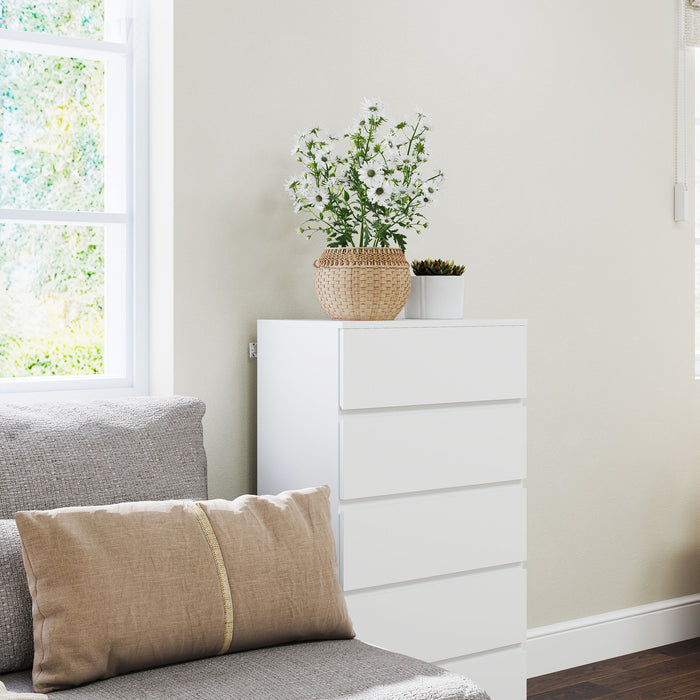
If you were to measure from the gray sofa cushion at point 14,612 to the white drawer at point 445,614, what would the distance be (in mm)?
730

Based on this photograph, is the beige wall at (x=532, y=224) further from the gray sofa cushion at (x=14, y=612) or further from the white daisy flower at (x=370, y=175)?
the gray sofa cushion at (x=14, y=612)

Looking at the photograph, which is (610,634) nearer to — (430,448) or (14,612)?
(430,448)

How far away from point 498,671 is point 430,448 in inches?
24.0

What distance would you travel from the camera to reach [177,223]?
2443mm

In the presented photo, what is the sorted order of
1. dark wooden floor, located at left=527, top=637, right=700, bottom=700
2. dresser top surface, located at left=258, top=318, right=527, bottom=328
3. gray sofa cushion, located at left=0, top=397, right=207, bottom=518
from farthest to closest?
dark wooden floor, located at left=527, top=637, right=700, bottom=700 < dresser top surface, located at left=258, top=318, right=527, bottom=328 < gray sofa cushion, located at left=0, top=397, right=207, bottom=518

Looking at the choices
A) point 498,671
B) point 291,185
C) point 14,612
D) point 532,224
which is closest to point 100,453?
point 14,612

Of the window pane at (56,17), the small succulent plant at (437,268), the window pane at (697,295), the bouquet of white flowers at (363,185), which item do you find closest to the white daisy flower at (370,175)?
the bouquet of white flowers at (363,185)

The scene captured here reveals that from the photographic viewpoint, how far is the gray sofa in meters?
1.64

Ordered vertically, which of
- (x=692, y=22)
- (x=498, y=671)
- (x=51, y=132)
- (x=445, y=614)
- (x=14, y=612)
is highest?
(x=692, y=22)

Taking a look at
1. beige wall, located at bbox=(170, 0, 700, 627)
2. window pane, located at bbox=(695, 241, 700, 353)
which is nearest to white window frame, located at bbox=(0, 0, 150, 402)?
beige wall, located at bbox=(170, 0, 700, 627)

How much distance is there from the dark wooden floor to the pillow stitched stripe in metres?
1.41

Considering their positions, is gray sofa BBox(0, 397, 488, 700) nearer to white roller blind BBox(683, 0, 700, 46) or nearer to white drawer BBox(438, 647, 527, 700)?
white drawer BBox(438, 647, 527, 700)

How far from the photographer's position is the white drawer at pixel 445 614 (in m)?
2.25

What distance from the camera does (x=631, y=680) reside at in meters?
3.02
